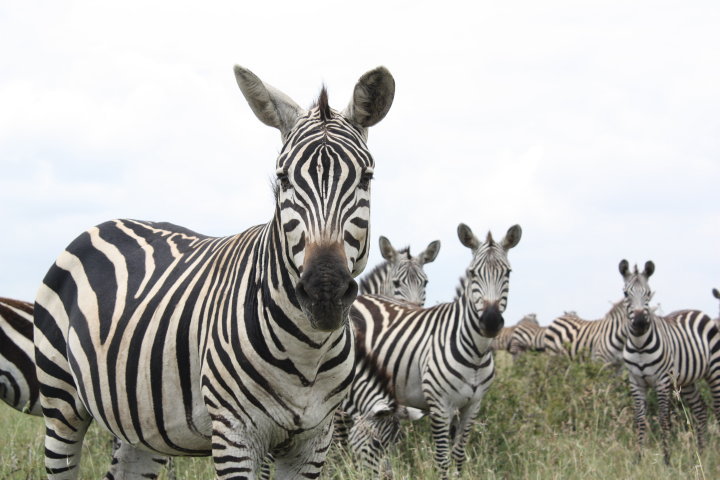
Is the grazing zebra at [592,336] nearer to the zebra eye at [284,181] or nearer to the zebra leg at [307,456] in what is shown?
the zebra leg at [307,456]

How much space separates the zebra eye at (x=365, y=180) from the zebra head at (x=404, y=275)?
10368mm

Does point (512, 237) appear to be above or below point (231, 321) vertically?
above

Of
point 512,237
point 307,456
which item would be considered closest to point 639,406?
point 512,237

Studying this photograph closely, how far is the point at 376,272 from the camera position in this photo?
1437cm

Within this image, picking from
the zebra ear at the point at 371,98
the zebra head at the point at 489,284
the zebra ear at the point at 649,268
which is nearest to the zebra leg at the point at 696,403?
the zebra ear at the point at 649,268

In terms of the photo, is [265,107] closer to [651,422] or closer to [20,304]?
[20,304]

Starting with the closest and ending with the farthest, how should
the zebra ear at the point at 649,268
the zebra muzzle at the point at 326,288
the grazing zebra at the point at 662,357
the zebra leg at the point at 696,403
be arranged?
the zebra muzzle at the point at 326,288 → the grazing zebra at the point at 662,357 → the zebra ear at the point at 649,268 → the zebra leg at the point at 696,403

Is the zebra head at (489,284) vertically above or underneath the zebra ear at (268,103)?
above

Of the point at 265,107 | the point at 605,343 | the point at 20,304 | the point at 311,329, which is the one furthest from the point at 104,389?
the point at 605,343

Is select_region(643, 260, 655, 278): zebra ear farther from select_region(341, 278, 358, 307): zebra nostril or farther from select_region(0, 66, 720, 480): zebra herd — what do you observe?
select_region(341, 278, 358, 307): zebra nostril

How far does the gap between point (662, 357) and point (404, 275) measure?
4.64 meters

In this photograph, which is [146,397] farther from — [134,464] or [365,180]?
[365,180]

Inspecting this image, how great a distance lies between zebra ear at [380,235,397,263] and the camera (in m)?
14.3

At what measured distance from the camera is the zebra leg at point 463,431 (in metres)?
8.61
